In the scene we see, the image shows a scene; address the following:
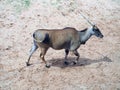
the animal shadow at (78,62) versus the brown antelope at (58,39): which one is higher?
the brown antelope at (58,39)

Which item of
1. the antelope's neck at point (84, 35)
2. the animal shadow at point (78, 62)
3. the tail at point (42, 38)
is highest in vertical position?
the tail at point (42, 38)

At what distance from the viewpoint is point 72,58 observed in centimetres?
912

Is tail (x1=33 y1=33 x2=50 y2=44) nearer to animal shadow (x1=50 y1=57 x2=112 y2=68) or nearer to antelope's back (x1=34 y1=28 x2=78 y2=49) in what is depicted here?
antelope's back (x1=34 y1=28 x2=78 y2=49)

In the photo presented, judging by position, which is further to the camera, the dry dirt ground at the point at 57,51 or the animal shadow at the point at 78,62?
the animal shadow at the point at 78,62

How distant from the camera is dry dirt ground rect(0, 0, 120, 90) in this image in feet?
26.2

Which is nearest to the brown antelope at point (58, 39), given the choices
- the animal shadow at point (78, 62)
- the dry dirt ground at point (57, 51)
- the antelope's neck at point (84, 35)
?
the antelope's neck at point (84, 35)

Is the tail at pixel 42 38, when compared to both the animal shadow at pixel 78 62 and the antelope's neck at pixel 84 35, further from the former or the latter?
the antelope's neck at pixel 84 35

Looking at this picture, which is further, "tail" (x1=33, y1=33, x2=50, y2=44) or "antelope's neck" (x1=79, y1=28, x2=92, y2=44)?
"antelope's neck" (x1=79, y1=28, x2=92, y2=44)

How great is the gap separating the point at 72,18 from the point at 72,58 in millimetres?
2315

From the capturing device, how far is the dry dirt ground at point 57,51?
8.00 m

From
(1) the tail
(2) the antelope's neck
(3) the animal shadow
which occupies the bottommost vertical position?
(3) the animal shadow

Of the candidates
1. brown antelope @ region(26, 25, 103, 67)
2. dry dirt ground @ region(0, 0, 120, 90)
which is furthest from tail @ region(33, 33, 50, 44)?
dry dirt ground @ region(0, 0, 120, 90)

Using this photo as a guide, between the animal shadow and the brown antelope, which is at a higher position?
the brown antelope

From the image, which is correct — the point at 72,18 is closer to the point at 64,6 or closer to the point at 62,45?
the point at 64,6
